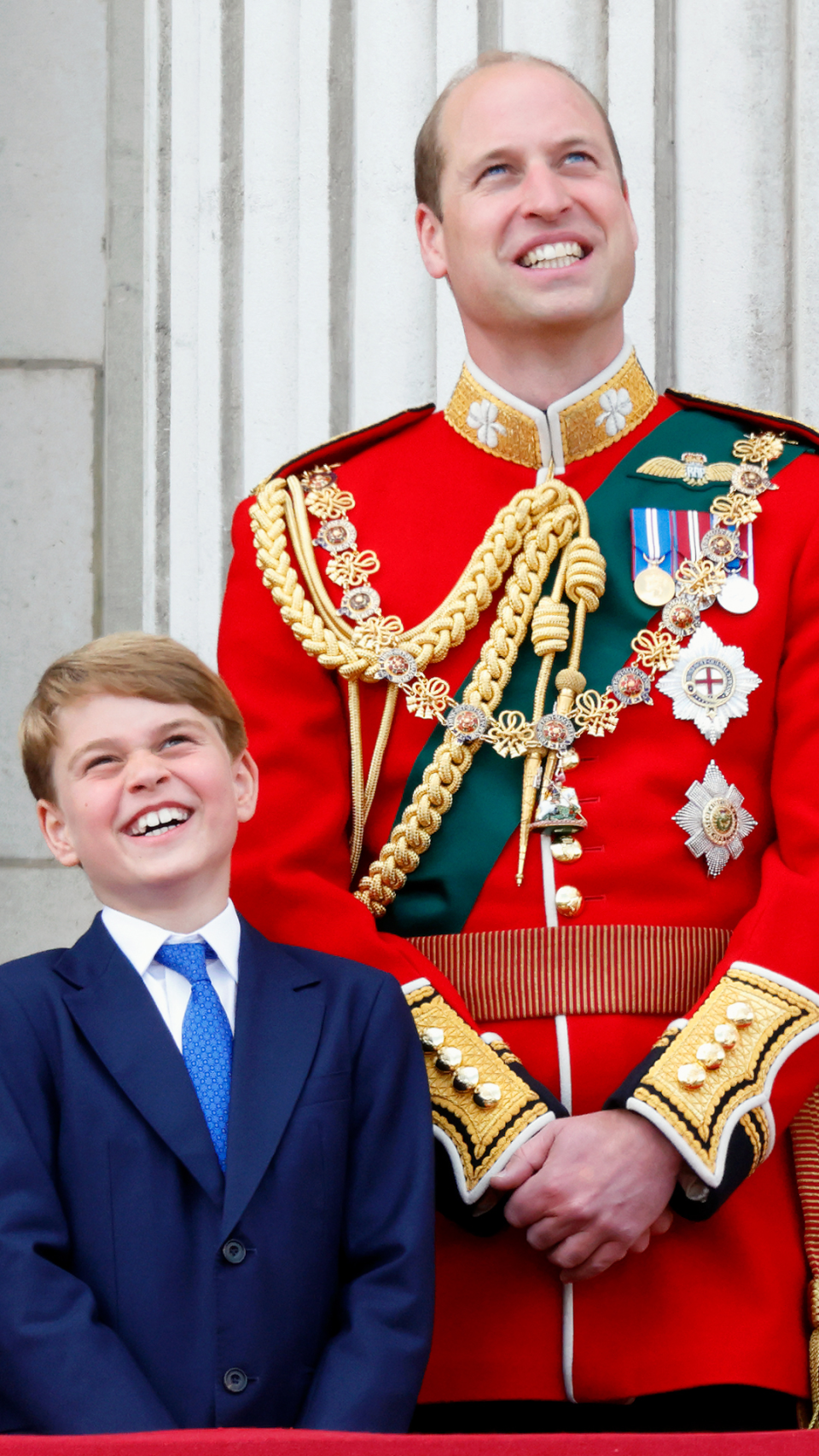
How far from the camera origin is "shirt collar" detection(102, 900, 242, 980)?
1804mm

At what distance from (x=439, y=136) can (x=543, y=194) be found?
23 cm

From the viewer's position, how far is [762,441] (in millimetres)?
2195

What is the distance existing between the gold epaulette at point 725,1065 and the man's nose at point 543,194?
2.81 ft

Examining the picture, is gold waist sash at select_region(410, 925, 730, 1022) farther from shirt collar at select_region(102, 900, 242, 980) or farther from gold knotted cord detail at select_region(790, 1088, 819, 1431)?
shirt collar at select_region(102, 900, 242, 980)

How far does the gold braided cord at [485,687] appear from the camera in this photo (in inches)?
81.4

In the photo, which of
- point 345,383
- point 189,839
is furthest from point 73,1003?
point 345,383

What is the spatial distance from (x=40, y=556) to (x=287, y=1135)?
161 cm

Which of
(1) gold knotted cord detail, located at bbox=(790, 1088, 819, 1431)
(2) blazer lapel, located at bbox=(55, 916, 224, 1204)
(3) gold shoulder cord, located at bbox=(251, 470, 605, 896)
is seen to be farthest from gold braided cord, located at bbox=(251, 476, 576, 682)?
(1) gold knotted cord detail, located at bbox=(790, 1088, 819, 1431)

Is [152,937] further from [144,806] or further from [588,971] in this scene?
[588,971]

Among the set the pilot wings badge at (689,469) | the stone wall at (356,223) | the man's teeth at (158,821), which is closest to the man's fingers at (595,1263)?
the man's teeth at (158,821)

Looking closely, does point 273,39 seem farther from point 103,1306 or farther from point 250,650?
point 103,1306

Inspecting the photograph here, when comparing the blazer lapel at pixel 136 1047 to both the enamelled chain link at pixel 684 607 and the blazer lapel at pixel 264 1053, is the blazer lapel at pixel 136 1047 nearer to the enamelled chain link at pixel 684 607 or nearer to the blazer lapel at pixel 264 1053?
the blazer lapel at pixel 264 1053

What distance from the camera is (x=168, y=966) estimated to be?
1812mm

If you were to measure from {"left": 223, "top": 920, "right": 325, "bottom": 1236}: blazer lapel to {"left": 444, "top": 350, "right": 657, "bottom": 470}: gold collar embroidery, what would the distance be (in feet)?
2.22
